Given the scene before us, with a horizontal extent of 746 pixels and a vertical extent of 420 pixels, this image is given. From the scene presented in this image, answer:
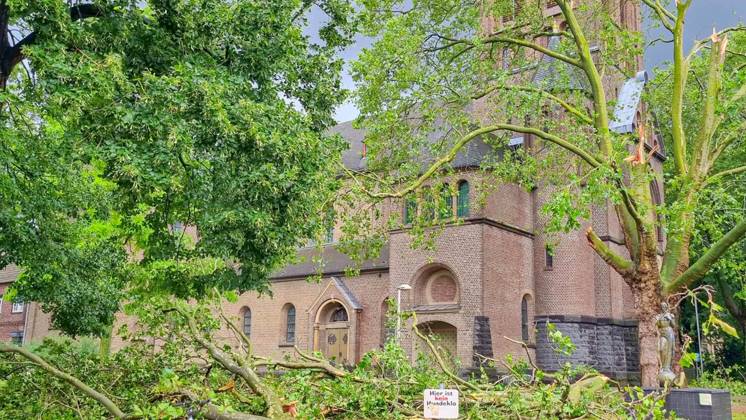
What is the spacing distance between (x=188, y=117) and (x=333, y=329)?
24095mm

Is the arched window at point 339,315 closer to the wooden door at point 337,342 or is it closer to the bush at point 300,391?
the wooden door at point 337,342

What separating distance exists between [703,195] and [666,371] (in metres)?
6.55

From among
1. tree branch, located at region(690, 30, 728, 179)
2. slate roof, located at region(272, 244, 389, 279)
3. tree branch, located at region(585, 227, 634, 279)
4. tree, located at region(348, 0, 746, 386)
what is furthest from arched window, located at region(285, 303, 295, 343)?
tree branch, located at region(690, 30, 728, 179)

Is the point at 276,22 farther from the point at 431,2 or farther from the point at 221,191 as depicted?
the point at 431,2

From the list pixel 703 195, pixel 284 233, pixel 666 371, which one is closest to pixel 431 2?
pixel 703 195

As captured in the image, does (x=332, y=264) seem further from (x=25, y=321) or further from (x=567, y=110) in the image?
(x=25, y=321)

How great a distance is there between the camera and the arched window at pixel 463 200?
90.8 ft

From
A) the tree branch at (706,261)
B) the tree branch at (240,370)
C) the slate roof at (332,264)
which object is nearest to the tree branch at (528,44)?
the tree branch at (706,261)

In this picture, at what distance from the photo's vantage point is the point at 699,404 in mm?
10219

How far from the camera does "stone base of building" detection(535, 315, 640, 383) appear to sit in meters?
25.9

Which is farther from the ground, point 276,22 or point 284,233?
point 276,22

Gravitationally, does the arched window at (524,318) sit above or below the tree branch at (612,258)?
below

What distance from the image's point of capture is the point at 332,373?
7047mm

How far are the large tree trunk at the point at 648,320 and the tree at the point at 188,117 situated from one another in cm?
807
